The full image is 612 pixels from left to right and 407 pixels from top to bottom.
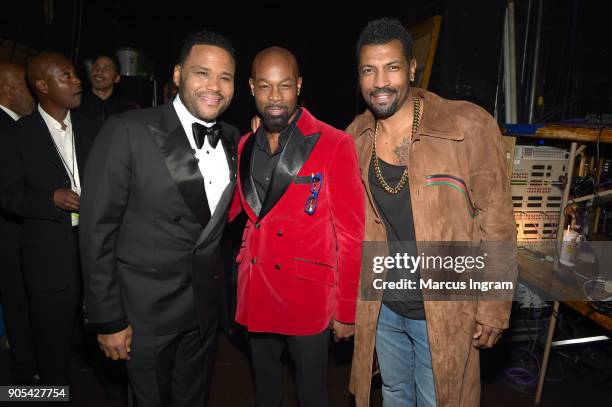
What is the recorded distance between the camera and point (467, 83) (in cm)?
417

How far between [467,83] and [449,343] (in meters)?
2.99

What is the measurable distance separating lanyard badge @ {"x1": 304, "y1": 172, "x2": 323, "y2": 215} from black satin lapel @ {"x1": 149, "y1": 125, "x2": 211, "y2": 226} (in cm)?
54

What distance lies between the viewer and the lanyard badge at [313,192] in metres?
2.18

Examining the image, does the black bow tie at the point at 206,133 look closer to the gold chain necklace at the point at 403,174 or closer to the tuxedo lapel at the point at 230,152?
the tuxedo lapel at the point at 230,152

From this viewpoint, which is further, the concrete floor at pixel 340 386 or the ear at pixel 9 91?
the ear at pixel 9 91

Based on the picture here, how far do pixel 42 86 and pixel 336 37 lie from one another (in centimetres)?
639

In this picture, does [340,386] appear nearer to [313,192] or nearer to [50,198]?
[313,192]

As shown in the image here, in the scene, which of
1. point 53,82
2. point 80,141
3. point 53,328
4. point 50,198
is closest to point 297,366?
point 53,328

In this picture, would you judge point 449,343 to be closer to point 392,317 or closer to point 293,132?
point 392,317

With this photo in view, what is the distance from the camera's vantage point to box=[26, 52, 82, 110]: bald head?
2.74 m

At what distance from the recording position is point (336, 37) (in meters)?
8.13

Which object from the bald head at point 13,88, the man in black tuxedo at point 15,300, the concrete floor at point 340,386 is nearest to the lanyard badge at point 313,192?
the concrete floor at point 340,386

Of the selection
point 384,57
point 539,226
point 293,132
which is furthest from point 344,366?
point 384,57

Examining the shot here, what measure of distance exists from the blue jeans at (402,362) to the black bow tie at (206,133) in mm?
1335
